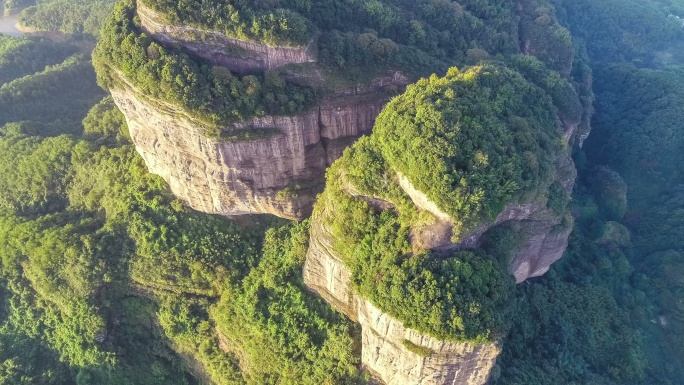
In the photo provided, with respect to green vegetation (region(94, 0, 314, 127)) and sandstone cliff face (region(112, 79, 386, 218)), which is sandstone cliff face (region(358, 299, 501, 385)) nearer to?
sandstone cliff face (region(112, 79, 386, 218))

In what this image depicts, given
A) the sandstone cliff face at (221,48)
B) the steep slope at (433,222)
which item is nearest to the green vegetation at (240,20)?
the sandstone cliff face at (221,48)

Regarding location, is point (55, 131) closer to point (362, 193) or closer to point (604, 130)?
point (362, 193)

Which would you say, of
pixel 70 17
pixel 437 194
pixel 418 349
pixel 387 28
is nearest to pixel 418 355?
pixel 418 349

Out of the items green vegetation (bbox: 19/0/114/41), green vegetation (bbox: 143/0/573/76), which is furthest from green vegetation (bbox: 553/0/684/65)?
green vegetation (bbox: 19/0/114/41)

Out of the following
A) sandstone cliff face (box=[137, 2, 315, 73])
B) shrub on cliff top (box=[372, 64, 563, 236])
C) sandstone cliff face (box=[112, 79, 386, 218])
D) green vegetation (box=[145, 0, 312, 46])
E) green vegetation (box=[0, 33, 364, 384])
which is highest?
green vegetation (box=[145, 0, 312, 46])

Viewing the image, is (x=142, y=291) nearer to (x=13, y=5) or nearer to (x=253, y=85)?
(x=253, y=85)

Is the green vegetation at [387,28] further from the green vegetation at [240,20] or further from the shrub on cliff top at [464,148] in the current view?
the shrub on cliff top at [464,148]
